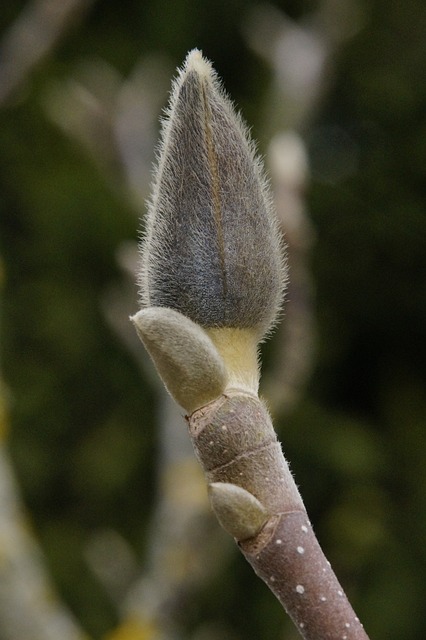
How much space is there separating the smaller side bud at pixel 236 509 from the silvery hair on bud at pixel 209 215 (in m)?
0.10

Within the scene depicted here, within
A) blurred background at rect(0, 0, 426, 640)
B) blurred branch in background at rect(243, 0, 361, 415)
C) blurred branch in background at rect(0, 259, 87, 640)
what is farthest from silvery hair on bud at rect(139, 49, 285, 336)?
blurred background at rect(0, 0, 426, 640)

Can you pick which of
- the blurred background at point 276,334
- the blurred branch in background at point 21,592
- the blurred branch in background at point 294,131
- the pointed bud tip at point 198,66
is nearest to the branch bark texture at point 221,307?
the pointed bud tip at point 198,66

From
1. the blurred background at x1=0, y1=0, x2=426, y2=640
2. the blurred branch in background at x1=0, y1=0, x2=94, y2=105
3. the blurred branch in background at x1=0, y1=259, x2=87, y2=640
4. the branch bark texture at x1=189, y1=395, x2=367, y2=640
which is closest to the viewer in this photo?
the branch bark texture at x1=189, y1=395, x2=367, y2=640

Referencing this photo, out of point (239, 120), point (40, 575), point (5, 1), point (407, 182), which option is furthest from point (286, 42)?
point (239, 120)

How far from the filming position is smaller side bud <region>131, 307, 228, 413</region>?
489 mm

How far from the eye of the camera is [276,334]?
327 cm

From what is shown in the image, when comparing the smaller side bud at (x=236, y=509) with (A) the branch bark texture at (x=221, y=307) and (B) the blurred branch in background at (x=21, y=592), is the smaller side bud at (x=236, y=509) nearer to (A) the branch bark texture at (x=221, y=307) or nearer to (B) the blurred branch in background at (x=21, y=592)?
(A) the branch bark texture at (x=221, y=307)

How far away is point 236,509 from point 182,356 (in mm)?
81

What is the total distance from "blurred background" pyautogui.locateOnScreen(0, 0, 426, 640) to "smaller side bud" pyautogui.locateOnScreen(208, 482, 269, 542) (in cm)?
268

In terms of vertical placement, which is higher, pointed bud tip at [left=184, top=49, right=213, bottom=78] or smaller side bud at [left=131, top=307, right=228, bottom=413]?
pointed bud tip at [left=184, top=49, right=213, bottom=78]

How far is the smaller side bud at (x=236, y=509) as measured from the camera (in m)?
0.46

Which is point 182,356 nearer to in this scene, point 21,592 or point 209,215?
point 209,215

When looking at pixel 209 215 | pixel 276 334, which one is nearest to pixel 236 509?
pixel 209 215

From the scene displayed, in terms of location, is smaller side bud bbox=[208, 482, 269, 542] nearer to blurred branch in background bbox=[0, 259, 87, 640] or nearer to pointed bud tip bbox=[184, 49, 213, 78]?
pointed bud tip bbox=[184, 49, 213, 78]
